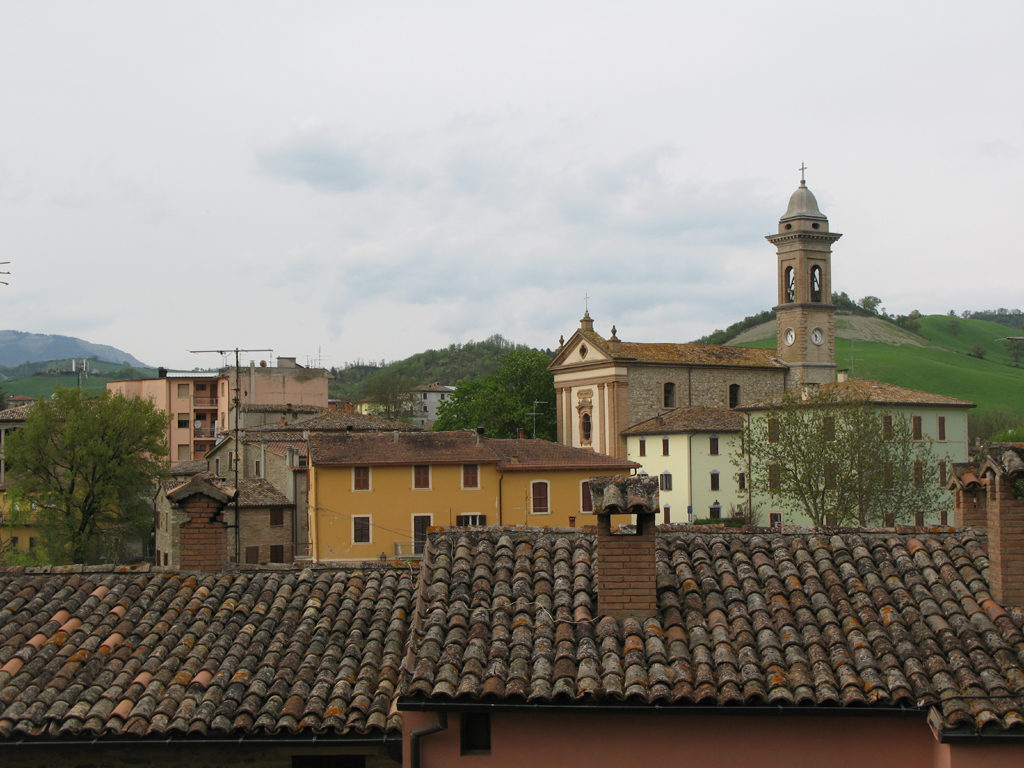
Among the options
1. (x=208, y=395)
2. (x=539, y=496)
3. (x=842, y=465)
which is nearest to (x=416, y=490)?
(x=539, y=496)

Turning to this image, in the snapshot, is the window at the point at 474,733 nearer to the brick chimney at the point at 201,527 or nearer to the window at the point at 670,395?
the brick chimney at the point at 201,527

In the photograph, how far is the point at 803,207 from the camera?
226 feet

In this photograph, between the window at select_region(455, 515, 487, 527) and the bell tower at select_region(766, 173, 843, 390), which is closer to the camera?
the window at select_region(455, 515, 487, 527)

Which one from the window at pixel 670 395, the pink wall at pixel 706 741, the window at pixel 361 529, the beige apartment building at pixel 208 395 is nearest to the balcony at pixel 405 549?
the window at pixel 361 529

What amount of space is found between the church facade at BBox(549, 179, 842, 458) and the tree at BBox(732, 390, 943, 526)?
19.4m

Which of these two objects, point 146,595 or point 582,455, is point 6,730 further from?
point 582,455

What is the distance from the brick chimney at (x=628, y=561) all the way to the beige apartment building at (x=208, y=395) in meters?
72.7

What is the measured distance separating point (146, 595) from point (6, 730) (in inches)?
101

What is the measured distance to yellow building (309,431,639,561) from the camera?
39906 millimetres

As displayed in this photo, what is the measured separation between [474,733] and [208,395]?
3089 inches

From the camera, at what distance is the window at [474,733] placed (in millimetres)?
8641

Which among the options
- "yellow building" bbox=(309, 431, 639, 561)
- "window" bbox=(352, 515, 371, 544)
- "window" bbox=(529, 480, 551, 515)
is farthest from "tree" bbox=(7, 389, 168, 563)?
"window" bbox=(529, 480, 551, 515)

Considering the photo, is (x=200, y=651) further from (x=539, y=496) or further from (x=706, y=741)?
(x=539, y=496)

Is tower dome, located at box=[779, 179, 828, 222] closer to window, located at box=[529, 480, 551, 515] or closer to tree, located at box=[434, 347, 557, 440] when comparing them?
tree, located at box=[434, 347, 557, 440]
